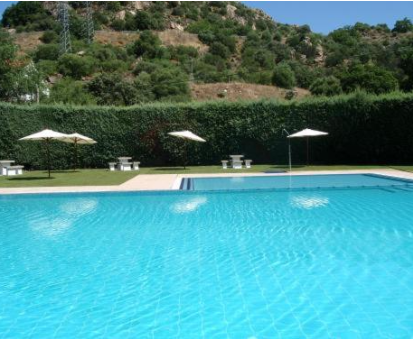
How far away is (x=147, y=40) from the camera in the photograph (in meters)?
72.3

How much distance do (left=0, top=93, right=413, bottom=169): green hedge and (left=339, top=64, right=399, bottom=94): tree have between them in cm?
2356

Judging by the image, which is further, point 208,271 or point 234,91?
point 234,91

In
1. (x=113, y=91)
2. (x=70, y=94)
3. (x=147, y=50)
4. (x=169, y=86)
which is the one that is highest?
(x=147, y=50)

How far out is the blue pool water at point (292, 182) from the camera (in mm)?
13555

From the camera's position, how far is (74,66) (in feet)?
186

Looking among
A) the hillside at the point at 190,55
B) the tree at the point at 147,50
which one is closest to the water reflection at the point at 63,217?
the hillside at the point at 190,55

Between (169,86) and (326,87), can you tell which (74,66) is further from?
(326,87)

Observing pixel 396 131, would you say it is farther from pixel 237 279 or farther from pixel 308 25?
pixel 308 25

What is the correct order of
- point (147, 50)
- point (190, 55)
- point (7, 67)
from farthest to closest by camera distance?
point (190, 55), point (147, 50), point (7, 67)

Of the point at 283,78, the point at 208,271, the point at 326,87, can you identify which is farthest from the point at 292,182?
the point at 283,78

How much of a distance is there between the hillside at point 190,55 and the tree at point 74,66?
0.43ft

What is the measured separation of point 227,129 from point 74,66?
40.6m

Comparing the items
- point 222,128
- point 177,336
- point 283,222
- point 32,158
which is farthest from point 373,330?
point 32,158

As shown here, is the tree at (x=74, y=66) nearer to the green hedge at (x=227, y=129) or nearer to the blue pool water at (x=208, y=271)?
the green hedge at (x=227, y=129)
